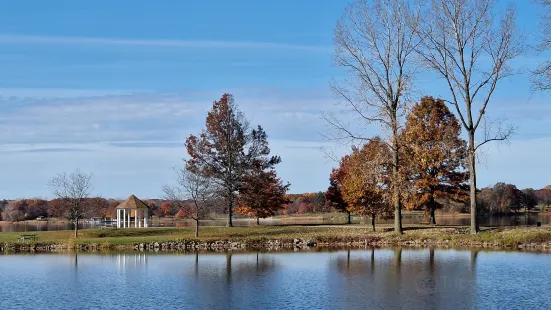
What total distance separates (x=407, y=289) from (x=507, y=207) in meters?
94.3

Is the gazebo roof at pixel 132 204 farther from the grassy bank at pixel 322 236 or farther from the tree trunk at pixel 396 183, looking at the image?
the tree trunk at pixel 396 183

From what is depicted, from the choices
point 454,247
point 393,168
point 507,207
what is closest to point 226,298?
point 454,247

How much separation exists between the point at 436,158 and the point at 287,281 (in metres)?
31.0

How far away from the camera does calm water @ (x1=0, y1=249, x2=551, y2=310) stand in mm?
22125

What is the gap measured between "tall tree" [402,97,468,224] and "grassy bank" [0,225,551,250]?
636 centimetres

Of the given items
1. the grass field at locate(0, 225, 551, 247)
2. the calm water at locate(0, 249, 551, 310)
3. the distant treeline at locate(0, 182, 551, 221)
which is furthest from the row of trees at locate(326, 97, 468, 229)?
the distant treeline at locate(0, 182, 551, 221)

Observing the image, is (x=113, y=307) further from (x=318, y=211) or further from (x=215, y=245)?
(x=318, y=211)

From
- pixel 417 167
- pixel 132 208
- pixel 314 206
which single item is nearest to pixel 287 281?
pixel 417 167

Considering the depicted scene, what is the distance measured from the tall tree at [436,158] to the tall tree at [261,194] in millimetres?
14005

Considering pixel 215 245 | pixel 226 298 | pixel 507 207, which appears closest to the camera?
pixel 226 298

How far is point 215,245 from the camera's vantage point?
46.7 metres

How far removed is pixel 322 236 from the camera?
4781 cm

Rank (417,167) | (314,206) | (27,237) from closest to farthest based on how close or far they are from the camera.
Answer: (27,237) < (417,167) < (314,206)

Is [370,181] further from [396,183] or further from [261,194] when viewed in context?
[261,194]
